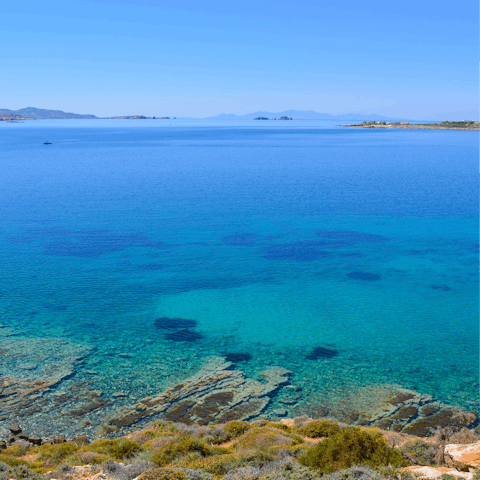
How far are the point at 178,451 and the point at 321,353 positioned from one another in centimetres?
1376

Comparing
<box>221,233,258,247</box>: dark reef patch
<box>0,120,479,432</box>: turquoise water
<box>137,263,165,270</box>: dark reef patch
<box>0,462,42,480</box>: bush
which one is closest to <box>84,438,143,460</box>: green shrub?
<box>0,462,42,480</box>: bush

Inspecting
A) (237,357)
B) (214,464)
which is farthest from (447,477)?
(237,357)

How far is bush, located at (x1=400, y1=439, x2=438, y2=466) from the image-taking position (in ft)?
51.4

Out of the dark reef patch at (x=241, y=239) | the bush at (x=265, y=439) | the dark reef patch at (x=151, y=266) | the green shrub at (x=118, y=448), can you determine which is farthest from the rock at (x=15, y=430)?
the dark reef patch at (x=241, y=239)

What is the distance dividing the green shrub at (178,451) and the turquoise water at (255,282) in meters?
6.88

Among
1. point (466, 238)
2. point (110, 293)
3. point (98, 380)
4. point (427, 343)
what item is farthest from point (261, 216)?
point (98, 380)

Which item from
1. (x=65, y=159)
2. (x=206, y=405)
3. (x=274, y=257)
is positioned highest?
(x=65, y=159)

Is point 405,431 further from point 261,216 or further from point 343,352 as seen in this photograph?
point 261,216

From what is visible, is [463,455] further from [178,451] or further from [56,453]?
[56,453]

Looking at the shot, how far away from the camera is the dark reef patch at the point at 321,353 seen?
27.8 m

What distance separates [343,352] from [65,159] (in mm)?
114637

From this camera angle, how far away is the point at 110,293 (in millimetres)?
36281

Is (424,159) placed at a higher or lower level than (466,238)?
higher

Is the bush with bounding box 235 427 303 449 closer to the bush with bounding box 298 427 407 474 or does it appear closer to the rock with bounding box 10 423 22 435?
the bush with bounding box 298 427 407 474
